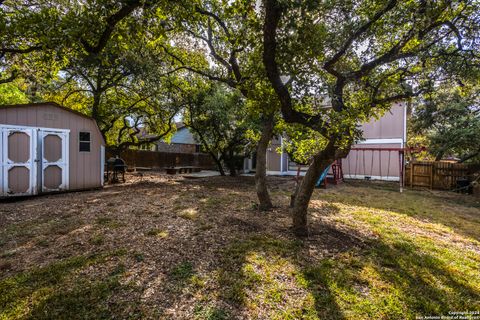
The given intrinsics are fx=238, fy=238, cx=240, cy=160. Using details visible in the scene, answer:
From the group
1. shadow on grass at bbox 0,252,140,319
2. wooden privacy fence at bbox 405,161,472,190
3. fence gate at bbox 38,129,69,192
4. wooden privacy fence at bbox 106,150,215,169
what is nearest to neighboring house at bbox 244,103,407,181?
wooden privacy fence at bbox 405,161,472,190

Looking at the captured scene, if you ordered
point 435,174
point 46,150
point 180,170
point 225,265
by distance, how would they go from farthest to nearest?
1. point 180,170
2. point 435,174
3. point 46,150
4. point 225,265

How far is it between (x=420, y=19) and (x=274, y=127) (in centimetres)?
318

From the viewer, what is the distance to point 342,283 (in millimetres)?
2764

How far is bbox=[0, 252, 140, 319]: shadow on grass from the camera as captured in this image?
2.10 m

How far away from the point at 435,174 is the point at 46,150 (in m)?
16.4

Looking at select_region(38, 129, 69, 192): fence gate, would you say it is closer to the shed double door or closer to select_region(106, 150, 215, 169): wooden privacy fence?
the shed double door

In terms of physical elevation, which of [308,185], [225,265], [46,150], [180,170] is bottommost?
[225,265]

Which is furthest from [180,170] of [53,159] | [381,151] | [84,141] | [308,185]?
[308,185]

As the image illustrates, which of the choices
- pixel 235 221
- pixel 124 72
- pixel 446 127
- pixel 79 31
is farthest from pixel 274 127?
pixel 446 127

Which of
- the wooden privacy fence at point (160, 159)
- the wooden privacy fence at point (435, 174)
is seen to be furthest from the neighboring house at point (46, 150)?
the wooden privacy fence at point (435, 174)

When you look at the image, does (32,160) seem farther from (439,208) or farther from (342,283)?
(439,208)

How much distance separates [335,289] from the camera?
104 inches

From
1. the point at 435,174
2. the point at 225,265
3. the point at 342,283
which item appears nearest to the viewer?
the point at 342,283

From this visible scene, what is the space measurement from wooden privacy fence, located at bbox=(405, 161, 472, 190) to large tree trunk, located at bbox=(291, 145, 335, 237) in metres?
11.1
